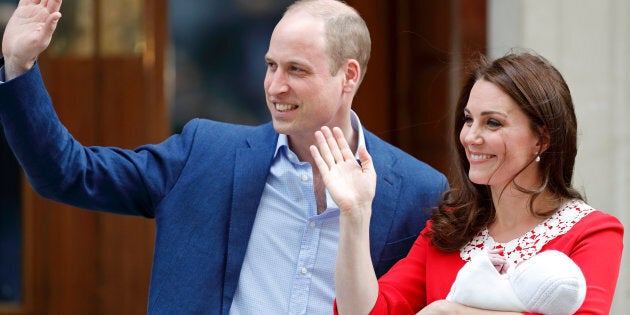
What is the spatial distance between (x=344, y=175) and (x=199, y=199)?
2.01 ft

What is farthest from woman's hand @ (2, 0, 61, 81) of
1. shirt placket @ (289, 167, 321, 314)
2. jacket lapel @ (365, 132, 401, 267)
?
jacket lapel @ (365, 132, 401, 267)

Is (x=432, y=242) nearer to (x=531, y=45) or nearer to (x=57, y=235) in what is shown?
(x=531, y=45)

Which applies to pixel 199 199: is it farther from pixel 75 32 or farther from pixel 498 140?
pixel 75 32

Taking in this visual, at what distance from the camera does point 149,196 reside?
345 cm

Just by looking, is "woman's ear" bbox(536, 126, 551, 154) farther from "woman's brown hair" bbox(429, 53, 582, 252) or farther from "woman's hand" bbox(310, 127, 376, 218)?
"woman's hand" bbox(310, 127, 376, 218)

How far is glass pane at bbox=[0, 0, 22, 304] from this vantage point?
17.6 ft

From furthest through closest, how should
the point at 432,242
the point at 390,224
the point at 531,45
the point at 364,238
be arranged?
the point at 531,45, the point at 390,224, the point at 432,242, the point at 364,238

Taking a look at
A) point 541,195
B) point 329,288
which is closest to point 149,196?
point 329,288

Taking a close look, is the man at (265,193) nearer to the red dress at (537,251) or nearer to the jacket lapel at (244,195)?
the jacket lapel at (244,195)

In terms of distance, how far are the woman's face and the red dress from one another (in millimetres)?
158

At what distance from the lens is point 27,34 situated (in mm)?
3090

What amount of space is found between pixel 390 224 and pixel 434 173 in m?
0.27

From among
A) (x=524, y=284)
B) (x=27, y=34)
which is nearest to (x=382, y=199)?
(x=524, y=284)

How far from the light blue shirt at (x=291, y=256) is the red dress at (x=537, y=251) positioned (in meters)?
0.25
